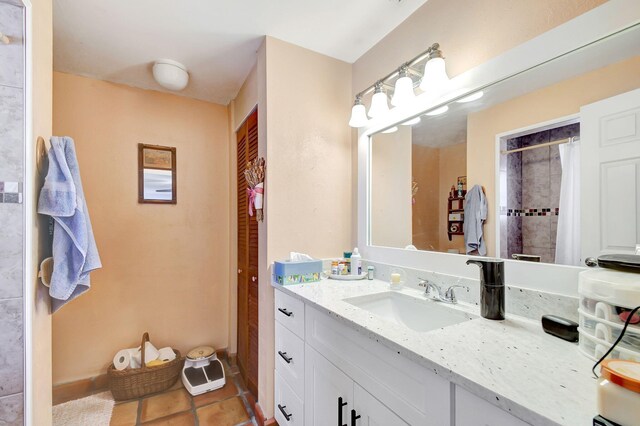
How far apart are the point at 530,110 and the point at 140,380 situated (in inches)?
106

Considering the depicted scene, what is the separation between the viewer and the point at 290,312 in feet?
4.34

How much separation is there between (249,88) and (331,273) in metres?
1.46

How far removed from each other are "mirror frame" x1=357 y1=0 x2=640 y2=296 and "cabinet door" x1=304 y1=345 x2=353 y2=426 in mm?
643

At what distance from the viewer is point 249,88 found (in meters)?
1.96

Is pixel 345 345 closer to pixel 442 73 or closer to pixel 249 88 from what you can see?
pixel 442 73

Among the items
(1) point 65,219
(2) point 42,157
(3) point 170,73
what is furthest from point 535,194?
(3) point 170,73

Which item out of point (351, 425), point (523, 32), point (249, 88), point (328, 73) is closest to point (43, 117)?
point (249, 88)

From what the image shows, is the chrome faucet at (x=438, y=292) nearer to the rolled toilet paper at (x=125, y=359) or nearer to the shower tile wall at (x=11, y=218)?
the shower tile wall at (x=11, y=218)

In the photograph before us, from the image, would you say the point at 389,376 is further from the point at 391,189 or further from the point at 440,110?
the point at 440,110

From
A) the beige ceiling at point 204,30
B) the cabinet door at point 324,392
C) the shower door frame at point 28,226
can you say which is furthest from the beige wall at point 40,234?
the cabinet door at point 324,392

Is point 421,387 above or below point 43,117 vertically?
below

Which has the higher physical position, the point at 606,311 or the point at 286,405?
the point at 606,311

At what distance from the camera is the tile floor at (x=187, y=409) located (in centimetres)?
165

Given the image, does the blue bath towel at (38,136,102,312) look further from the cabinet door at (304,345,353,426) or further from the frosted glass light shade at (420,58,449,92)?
the frosted glass light shade at (420,58,449,92)
